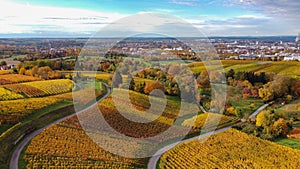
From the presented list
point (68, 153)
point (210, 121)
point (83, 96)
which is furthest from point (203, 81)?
point (68, 153)

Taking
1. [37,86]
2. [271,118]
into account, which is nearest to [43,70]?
[37,86]

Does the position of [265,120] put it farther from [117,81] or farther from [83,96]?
[117,81]

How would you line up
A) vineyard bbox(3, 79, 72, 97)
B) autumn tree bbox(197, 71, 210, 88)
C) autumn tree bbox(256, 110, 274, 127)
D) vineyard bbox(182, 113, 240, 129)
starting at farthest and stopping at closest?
autumn tree bbox(197, 71, 210, 88)
vineyard bbox(3, 79, 72, 97)
autumn tree bbox(256, 110, 274, 127)
vineyard bbox(182, 113, 240, 129)

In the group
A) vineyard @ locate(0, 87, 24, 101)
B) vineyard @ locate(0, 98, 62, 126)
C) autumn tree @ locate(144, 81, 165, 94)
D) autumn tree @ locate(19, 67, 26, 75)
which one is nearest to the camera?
vineyard @ locate(0, 98, 62, 126)

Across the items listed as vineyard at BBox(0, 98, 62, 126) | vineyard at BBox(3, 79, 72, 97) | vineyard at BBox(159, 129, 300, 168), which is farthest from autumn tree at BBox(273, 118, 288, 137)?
vineyard at BBox(3, 79, 72, 97)

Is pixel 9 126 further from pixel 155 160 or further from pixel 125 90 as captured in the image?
pixel 125 90

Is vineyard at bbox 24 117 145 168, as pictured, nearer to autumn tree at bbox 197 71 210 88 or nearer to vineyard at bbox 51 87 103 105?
vineyard at bbox 51 87 103 105

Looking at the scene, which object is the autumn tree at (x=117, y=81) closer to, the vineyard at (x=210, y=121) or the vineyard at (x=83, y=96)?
the vineyard at (x=83, y=96)
